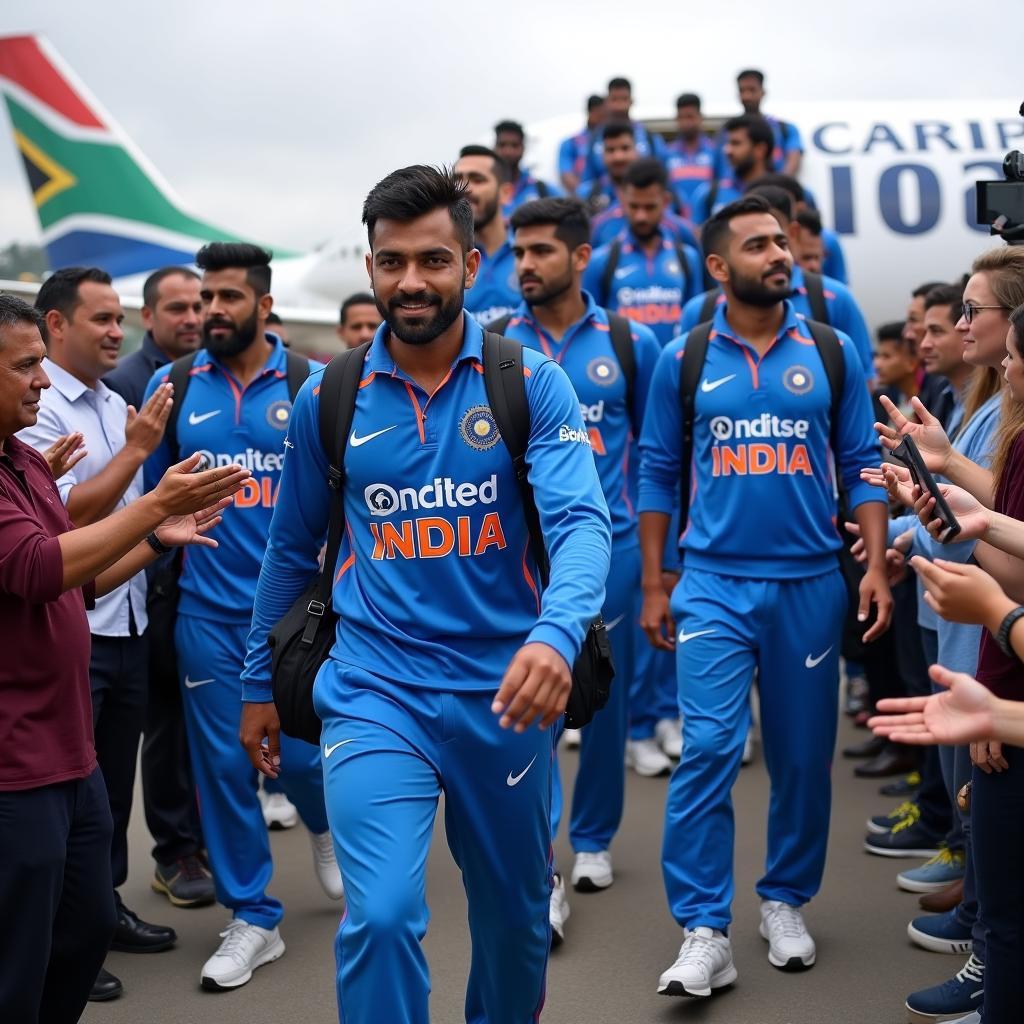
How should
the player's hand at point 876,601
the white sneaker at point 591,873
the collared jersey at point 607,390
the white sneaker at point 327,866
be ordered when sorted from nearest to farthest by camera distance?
the player's hand at point 876,601 < the white sneaker at point 327,866 < the white sneaker at point 591,873 < the collared jersey at point 607,390

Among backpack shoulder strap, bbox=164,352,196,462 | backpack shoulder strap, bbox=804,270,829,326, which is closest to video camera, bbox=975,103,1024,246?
backpack shoulder strap, bbox=804,270,829,326

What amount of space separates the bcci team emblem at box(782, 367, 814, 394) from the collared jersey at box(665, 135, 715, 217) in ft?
24.5

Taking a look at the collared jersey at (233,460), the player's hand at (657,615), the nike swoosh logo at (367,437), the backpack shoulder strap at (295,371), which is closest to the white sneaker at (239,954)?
the collared jersey at (233,460)

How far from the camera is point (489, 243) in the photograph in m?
8.25

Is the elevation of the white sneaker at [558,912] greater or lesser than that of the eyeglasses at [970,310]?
lesser

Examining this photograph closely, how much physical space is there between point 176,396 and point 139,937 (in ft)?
6.59

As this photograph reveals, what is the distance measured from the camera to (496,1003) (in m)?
3.47

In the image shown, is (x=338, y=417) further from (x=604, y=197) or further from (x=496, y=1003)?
(x=604, y=197)

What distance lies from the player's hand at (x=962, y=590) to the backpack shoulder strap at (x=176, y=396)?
10.5 ft

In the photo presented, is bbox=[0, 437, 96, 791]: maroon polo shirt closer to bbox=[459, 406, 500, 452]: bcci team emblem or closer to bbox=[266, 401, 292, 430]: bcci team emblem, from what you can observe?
bbox=[459, 406, 500, 452]: bcci team emblem

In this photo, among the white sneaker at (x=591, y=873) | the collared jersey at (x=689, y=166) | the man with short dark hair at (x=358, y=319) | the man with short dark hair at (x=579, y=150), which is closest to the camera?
the white sneaker at (x=591, y=873)

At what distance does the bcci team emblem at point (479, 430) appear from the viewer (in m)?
3.44

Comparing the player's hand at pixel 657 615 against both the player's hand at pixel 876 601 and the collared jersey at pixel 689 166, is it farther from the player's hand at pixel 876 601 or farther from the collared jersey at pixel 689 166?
the collared jersey at pixel 689 166

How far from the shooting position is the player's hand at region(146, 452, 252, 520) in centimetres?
346
